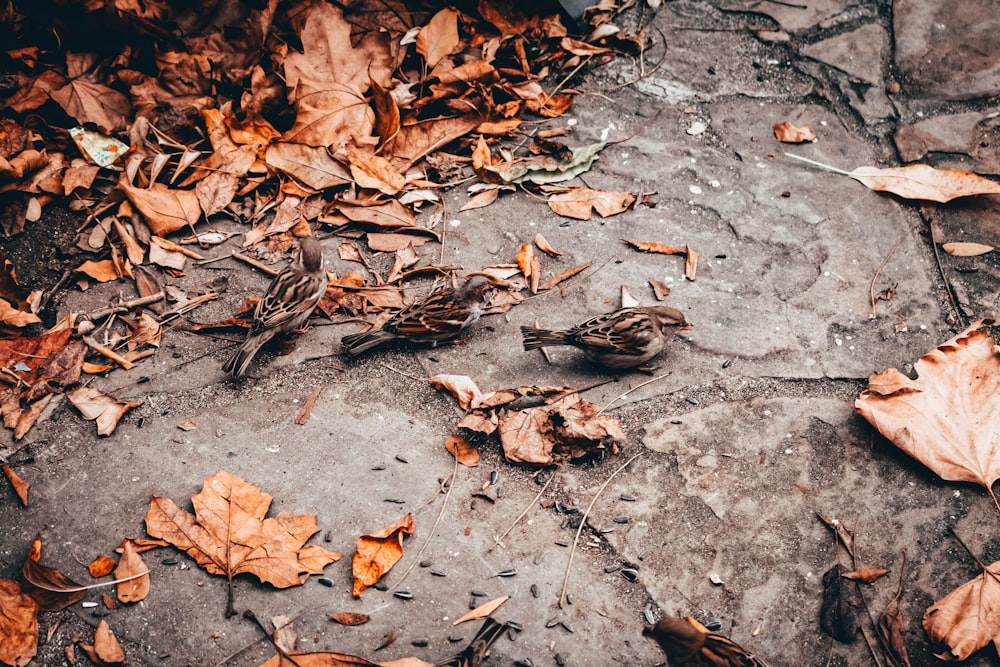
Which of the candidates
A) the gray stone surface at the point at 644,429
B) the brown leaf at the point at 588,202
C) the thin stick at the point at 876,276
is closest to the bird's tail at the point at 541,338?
the gray stone surface at the point at 644,429

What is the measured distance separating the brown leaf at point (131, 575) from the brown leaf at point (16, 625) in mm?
307

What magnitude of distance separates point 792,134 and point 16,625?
462 centimetres

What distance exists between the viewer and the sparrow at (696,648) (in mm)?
2711

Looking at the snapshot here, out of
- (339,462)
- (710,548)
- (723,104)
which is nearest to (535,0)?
(723,104)

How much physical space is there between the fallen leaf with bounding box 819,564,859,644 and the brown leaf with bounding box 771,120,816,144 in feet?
8.95

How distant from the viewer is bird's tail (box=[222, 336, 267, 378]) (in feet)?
12.2

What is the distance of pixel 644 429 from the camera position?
3.56 m

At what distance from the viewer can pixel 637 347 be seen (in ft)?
12.0

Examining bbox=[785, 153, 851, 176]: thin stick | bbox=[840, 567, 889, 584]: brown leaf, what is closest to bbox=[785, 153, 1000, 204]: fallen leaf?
bbox=[785, 153, 851, 176]: thin stick

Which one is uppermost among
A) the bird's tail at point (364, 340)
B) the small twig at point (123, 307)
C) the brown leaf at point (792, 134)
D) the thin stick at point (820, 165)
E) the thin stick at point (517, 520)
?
the brown leaf at point (792, 134)

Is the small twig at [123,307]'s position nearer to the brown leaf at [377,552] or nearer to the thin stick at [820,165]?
the brown leaf at [377,552]

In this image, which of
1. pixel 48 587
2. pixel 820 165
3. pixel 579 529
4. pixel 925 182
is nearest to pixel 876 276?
pixel 925 182

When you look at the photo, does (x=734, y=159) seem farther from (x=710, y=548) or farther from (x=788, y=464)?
(x=710, y=548)

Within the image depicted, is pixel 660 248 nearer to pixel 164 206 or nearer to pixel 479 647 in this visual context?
pixel 479 647
